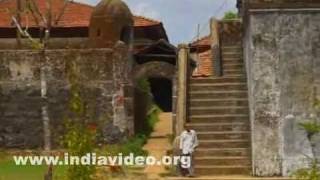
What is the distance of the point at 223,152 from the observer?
60.6ft

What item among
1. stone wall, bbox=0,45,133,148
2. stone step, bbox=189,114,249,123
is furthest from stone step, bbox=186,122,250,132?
stone wall, bbox=0,45,133,148

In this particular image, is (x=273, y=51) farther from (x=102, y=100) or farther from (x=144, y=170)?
(x=102, y=100)

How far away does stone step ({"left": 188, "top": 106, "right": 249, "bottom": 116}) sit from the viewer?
1952 centimetres

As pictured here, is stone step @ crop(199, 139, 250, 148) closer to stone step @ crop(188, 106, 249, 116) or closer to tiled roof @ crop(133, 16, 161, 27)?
stone step @ crop(188, 106, 249, 116)

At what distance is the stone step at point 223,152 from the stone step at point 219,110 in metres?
1.26

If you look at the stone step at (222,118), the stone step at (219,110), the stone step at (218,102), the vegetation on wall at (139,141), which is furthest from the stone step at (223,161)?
the vegetation on wall at (139,141)

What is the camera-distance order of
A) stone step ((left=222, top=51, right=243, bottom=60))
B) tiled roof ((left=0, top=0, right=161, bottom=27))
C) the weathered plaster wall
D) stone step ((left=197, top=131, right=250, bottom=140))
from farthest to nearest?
tiled roof ((left=0, top=0, right=161, bottom=27))
stone step ((left=222, top=51, right=243, bottom=60))
stone step ((left=197, top=131, right=250, bottom=140))
the weathered plaster wall

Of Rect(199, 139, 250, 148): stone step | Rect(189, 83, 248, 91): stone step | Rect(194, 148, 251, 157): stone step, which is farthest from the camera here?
Rect(189, 83, 248, 91): stone step

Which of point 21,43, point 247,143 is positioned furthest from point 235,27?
point 21,43

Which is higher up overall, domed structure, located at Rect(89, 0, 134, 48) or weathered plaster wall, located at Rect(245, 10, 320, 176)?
domed structure, located at Rect(89, 0, 134, 48)

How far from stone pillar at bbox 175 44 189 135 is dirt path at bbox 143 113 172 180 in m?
1.11

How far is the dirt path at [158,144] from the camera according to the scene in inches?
784

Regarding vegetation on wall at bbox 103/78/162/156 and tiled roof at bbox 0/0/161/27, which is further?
tiled roof at bbox 0/0/161/27

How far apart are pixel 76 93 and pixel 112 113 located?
12026mm
